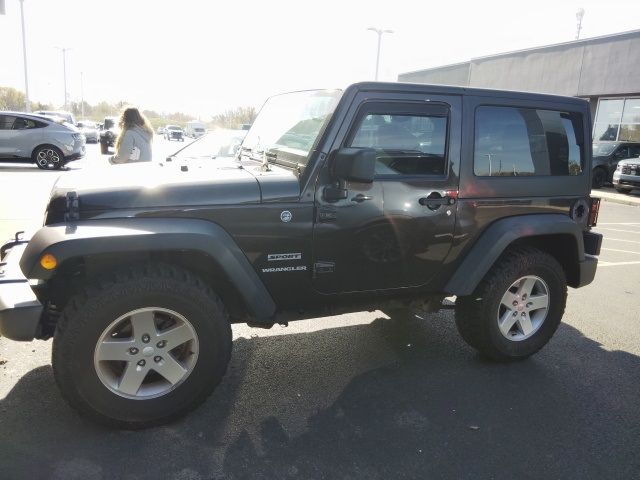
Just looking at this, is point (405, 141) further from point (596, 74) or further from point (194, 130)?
point (194, 130)

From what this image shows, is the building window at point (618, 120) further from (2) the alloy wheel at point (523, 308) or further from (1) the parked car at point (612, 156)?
(2) the alloy wheel at point (523, 308)

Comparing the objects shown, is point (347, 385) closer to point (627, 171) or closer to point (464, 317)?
point (464, 317)

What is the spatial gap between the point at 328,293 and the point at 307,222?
0.51 metres

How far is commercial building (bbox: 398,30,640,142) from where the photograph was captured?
68.4ft

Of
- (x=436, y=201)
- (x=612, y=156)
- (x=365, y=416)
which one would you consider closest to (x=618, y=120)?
(x=612, y=156)

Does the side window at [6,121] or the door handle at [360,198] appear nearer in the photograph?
the door handle at [360,198]

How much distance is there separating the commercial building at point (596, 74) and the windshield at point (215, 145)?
18.1m

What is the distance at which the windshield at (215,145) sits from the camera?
251 inches

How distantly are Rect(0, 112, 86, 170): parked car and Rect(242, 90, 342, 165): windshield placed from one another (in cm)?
1327

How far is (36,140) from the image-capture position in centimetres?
1495

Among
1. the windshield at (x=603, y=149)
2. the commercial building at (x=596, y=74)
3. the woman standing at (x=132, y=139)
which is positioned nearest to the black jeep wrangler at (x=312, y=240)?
the woman standing at (x=132, y=139)

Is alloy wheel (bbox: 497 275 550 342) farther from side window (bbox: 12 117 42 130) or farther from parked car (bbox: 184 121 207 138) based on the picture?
parked car (bbox: 184 121 207 138)

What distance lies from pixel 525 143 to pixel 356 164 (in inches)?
61.3

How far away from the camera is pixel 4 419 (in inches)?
112
